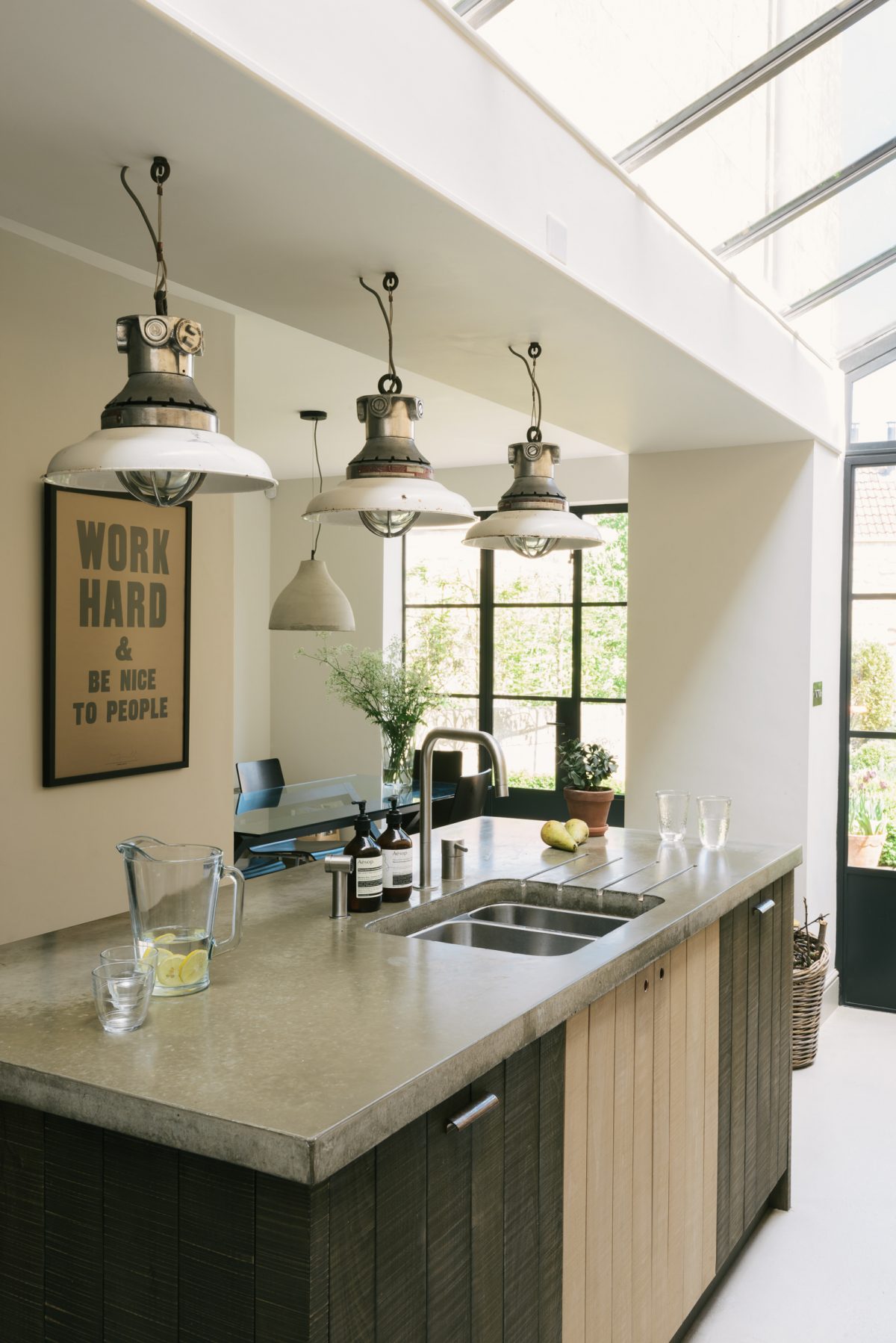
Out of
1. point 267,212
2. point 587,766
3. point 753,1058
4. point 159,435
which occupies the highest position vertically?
point 267,212

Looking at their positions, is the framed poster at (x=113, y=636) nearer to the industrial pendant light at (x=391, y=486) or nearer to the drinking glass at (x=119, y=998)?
the industrial pendant light at (x=391, y=486)

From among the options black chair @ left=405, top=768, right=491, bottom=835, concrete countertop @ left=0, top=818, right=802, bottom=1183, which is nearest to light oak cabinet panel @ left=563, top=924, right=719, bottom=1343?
concrete countertop @ left=0, top=818, right=802, bottom=1183

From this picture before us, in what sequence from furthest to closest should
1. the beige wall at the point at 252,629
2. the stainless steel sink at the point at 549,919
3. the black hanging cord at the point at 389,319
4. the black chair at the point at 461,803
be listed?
the beige wall at the point at 252,629
the black chair at the point at 461,803
the stainless steel sink at the point at 549,919
the black hanging cord at the point at 389,319

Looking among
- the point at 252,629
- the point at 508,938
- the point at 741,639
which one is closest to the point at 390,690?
the point at 252,629

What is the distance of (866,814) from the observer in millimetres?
4824

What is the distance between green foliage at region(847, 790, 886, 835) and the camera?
189 inches

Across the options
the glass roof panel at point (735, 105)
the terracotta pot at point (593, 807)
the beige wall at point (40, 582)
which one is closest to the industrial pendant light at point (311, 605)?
the beige wall at point (40, 582)

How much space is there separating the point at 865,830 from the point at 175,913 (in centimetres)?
373

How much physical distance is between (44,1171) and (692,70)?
2523 mm

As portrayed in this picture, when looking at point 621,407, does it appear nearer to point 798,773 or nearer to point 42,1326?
point 798,773

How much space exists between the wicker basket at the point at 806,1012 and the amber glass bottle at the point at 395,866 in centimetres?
223

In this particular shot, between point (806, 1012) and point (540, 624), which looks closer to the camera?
point (806, 1012)

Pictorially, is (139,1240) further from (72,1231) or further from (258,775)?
(258,775)

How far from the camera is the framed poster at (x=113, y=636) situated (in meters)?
2.95
